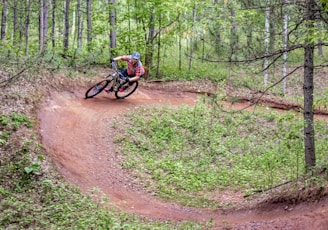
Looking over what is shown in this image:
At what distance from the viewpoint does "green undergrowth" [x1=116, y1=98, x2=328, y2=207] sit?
11.6 m

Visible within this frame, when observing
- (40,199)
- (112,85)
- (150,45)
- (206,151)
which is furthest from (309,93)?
(150,45)

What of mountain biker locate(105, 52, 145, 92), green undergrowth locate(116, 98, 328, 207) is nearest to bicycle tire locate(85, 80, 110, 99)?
mountain biker locate(105, 52, 145, 92)

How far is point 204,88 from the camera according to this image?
2117 cm

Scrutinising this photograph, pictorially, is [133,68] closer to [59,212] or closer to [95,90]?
[95,90]

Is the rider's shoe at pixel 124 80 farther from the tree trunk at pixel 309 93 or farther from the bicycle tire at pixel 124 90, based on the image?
the tree trunk at pixel 309 93

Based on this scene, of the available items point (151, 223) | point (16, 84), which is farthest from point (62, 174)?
point (16, 84)

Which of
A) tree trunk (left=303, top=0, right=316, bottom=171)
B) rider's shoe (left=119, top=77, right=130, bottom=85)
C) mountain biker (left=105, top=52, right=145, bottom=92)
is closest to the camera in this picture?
tree trunk (left=303, top=0, right=316, bottom=171)

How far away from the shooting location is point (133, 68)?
617 inches

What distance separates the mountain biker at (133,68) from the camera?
50.2 ft

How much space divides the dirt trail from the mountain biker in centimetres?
147

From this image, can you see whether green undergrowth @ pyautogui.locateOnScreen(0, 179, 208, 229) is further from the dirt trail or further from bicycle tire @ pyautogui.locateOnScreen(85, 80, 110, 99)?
bicycle tire @ pyautogui.locateOnScreen(85, 80, 110, 99)

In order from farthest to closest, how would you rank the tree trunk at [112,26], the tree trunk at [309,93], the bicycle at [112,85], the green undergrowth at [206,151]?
the tree trunk at [112,26], the bicycle at [112,85], the green undergrowth at [206,151], the tree trunk at [309,93]

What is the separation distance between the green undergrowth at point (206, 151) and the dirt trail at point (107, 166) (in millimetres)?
642

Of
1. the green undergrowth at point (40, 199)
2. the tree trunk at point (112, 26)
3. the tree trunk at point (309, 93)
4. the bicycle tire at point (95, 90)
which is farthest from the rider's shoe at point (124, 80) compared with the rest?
the tree trunk at point (309, 93)
